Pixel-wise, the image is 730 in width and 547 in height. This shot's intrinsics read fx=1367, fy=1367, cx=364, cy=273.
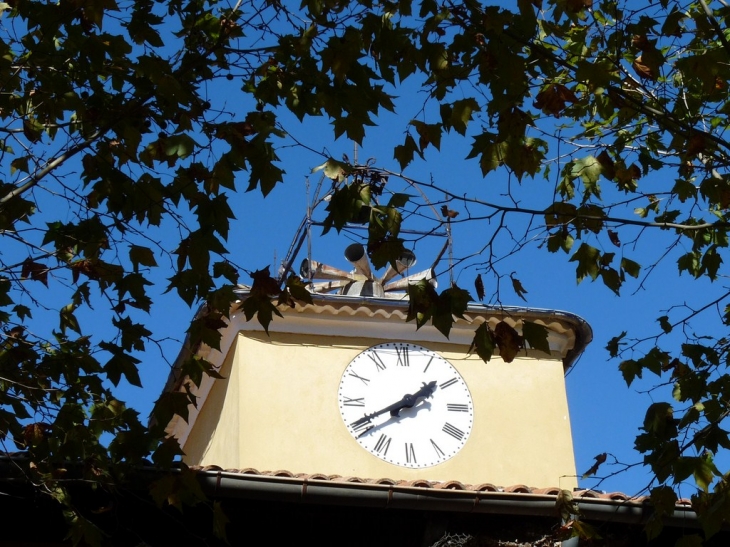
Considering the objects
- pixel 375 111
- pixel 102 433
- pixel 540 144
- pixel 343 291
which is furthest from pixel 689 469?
pixel 343 291

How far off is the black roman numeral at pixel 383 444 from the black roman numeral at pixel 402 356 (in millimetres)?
757

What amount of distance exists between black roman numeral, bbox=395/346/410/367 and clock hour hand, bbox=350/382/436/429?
0.87 feet

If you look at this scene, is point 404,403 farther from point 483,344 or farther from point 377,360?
point 483,344

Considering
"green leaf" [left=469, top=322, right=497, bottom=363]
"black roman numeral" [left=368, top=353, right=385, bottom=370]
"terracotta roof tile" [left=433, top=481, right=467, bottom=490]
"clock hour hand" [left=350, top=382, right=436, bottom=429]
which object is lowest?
"green leaf" [left=469, top=322, right=497, bottom=363]

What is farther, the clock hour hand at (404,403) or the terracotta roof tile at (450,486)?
the clock hour hand at (404,403)

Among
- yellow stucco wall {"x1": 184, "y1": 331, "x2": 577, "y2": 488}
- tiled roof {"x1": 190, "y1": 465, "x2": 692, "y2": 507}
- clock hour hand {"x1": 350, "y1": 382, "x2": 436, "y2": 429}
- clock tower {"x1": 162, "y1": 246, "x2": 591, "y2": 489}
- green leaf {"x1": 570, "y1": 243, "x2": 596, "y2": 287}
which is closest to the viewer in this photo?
green leaf {"x1": 570, "y1": 243, "x2": 596, "y2": 287}

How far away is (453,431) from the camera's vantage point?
12.5 metres

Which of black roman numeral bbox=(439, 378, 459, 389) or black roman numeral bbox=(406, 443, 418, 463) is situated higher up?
black roman numeral bbox=(439, 378, 459, 389)

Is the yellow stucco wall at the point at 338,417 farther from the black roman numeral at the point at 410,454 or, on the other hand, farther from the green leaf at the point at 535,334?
the green leaf at the point at 535,334

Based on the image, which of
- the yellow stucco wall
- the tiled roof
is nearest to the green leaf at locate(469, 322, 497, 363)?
the tiled roof

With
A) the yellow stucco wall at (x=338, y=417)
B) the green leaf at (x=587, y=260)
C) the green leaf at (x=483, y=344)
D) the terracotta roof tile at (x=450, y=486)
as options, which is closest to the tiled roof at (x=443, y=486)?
the terracotta roof tile at (x=450, y=486)

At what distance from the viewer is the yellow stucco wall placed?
12039 mm

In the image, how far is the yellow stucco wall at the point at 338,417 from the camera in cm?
1204

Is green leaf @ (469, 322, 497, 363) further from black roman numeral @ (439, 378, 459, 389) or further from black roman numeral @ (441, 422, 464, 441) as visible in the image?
black roman numeral @ (439, 378, 459, 389)
